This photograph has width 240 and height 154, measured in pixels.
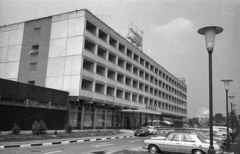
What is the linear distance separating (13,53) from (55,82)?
32.6ft

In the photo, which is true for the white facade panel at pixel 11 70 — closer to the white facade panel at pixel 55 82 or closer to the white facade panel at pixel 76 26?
the white facade panel at pixel 55 82

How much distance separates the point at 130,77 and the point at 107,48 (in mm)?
10432

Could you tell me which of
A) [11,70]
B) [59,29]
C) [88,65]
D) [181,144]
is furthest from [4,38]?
[181,144]

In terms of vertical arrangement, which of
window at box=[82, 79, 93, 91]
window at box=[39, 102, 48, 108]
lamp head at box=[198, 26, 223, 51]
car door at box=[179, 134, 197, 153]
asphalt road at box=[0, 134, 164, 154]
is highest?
window at box=[82, 79, 93, 91]

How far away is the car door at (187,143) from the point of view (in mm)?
11758

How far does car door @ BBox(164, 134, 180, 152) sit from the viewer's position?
12.1 meters

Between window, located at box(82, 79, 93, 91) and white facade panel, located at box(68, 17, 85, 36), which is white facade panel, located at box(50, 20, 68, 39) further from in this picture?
window, located at box(82, 79, 93, 91)

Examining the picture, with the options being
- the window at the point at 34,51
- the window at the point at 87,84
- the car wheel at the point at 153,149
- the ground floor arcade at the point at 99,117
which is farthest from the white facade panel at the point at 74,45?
the car wheel at the point at 153,149

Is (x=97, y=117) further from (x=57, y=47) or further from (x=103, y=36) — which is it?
(x=103, y=36)

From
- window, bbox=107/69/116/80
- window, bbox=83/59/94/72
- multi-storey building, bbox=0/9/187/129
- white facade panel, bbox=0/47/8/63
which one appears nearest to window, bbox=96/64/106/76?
multi-storey building, bbox=0/9/187/129

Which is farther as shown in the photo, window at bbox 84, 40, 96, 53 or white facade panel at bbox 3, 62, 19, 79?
white facade panel at bbox 3, 62, 19, 79

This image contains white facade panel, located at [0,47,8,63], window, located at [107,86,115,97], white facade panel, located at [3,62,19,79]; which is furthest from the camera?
window, located at [107,86,115,97]

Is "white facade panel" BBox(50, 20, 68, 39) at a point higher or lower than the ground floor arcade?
higher

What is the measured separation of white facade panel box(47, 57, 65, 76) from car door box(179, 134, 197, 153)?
2282 cm
